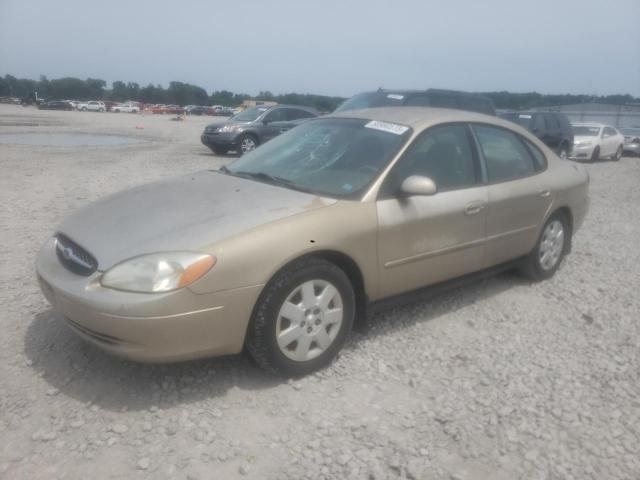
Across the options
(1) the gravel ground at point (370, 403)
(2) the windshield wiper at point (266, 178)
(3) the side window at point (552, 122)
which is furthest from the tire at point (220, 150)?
(2) the windshield wiper at point (266, 178)

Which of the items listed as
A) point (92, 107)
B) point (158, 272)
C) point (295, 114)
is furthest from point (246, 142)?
point (92, 107)

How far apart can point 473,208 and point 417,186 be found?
75 cm

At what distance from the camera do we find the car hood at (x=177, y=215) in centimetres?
276

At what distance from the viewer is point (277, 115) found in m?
15.9

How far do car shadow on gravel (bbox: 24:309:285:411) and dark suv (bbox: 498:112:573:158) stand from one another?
46.4 feet

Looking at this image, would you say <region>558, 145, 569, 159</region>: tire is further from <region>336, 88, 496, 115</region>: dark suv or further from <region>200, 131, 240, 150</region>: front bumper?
<region>200, 131, 240, 150</region>: front bumper

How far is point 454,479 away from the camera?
7.64 feet

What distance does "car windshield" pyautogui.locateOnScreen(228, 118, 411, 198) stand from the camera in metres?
3.45

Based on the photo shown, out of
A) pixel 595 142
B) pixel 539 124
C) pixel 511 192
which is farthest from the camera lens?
pixel 595 142

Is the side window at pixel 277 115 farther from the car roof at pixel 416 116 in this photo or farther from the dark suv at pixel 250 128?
the car roof at pixel 416 116

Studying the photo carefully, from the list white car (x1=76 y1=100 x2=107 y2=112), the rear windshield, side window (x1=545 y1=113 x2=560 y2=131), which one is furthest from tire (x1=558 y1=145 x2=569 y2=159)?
white car (x1=76 y1=100 x2=107 y2=112)

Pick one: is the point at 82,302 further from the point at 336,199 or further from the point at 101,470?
the point at 336,199

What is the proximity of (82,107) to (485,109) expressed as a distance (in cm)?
6818

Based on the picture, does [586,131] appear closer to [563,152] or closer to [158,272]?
[563,152]
